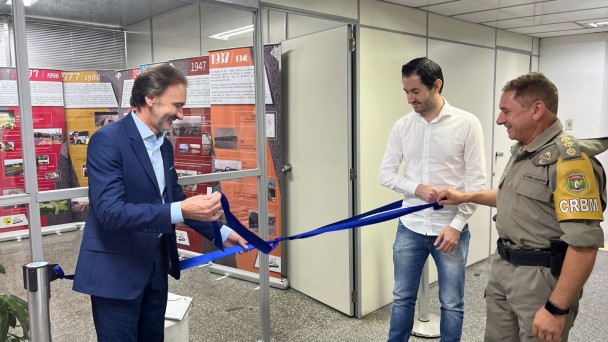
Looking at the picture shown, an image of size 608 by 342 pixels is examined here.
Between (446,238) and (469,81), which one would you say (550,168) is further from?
(469,81)

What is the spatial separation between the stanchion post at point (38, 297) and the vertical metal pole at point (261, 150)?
56.1 inches

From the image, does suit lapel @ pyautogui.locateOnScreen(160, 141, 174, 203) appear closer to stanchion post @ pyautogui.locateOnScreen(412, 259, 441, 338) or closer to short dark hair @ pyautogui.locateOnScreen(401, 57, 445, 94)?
short dark hair @ pyautogui.locateOnScreen(401, 57, 445, 94)

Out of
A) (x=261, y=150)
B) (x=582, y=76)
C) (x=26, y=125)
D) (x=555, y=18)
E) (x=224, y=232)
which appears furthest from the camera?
(x=582, y=76)

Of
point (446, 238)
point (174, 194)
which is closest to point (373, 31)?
point (446, 238)

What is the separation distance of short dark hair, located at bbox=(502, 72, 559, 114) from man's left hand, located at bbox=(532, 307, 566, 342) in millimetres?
738

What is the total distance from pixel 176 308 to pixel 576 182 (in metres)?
1.98

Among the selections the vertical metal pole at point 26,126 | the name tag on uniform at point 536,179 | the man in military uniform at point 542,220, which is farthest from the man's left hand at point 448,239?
the vertical metal pole at point 26,126

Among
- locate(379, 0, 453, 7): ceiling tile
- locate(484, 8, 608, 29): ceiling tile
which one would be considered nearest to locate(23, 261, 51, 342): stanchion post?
locate(379, 0, 453, 7): ceiling tile

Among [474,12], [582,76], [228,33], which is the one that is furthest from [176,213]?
[582,76]

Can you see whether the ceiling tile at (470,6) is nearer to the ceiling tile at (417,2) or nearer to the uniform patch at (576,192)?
the ceiling tile at (417,2)

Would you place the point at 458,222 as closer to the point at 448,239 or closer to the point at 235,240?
the point at 448,239

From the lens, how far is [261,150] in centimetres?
276

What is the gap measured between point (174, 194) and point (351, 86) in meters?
1.68

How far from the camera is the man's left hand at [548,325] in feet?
5.10
